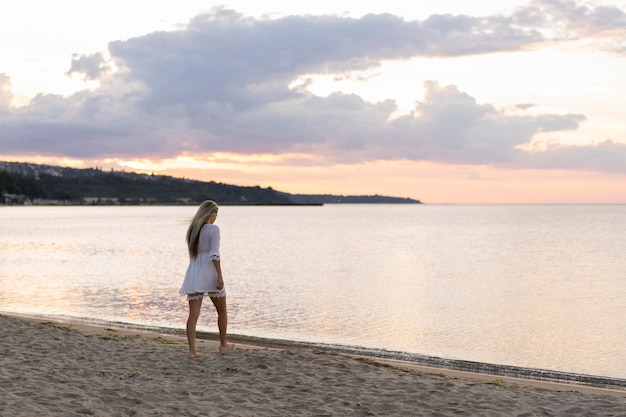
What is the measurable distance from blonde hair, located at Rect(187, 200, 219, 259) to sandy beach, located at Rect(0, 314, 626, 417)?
6.05 feet

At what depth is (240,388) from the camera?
329 inches

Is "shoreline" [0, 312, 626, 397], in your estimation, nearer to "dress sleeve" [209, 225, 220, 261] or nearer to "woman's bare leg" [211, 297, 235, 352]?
"woman's bare leg" [211, 297, 235, 352]

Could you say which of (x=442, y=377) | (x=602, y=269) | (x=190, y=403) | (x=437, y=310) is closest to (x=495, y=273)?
(x=602, y=269)

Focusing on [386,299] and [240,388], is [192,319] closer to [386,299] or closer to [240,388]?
[240,388]

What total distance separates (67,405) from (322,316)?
1294 centimetres

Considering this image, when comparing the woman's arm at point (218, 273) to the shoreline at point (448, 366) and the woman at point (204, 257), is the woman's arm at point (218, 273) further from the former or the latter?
the shoreline at point (448, 366)

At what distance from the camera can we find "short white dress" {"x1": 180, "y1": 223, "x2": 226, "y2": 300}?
9.86m

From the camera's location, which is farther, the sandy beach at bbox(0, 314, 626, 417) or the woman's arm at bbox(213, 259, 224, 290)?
the woman's arm at bbox(213, 259, 224, 290)

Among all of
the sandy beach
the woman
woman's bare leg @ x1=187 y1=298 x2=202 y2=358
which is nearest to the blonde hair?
the woman

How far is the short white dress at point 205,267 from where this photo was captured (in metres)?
9.86

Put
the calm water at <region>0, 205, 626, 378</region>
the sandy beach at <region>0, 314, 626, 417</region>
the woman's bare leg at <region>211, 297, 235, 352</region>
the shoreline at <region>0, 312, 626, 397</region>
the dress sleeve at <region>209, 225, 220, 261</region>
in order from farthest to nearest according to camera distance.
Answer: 1. the calm water at <region>0, 205, 626, 378</region>
2. the shoreline at <region>0, 312, 626, 397</region>
3. the woman's bare leg at <region>211, 297, 235, 352</region>
4. the dress sleeve at <region>209, 225, 220, 261</region>
5. the sandy beach at <region>0, 314, 626, 417</region>

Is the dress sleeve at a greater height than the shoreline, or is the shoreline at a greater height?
the dress sleeve

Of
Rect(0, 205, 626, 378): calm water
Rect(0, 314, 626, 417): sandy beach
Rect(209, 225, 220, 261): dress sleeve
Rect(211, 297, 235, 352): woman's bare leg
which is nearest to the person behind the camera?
Rect(0, 314, 626, 417): sandy beach

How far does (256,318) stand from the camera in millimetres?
18969
